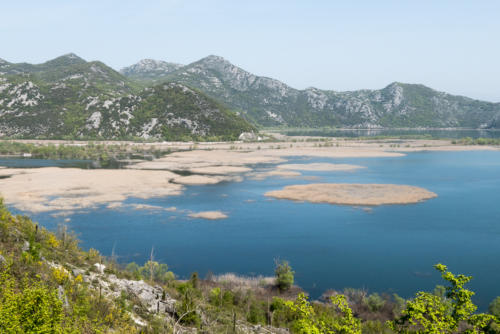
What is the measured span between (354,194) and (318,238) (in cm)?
3128

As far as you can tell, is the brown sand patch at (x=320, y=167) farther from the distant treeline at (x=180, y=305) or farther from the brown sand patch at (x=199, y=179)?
the distant treeline at (x=180, y=305)

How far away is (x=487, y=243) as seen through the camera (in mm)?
60750

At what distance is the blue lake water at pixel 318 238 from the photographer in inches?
1965

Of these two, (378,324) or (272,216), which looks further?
(272,216)

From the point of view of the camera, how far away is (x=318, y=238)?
206 feet

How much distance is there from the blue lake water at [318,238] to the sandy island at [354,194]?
11.7ft

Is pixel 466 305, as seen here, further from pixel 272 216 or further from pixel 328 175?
pixel 328 175

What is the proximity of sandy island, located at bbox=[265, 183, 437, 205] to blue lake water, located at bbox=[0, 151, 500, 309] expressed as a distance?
3.57 m

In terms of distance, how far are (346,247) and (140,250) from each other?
32.1m

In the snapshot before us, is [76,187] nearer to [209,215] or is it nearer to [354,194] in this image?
[209,215]

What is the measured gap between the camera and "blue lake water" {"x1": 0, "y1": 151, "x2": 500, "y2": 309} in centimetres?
4991

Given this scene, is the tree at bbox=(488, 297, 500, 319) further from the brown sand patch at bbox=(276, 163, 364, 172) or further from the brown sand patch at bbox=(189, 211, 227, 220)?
the brown sand patch at bbox=(276, 163, 364, 172)

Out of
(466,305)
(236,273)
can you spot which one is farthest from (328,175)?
(466,305)

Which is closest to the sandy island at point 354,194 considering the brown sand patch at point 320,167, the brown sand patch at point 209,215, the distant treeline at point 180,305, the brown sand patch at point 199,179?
the brown sand patch at point 209,215
